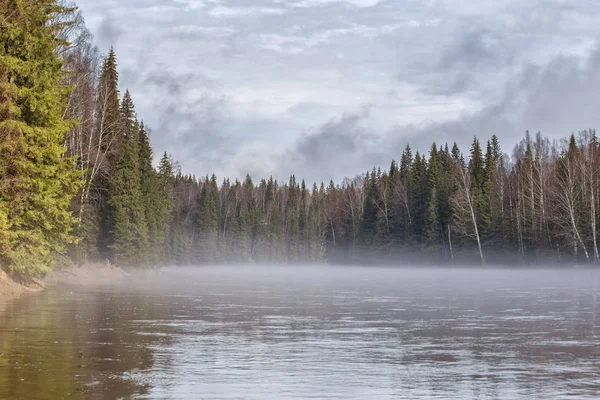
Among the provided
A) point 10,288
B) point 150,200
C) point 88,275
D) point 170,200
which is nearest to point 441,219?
point 170,200

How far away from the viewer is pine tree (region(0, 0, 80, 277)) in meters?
29.3

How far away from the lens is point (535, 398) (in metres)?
11.7

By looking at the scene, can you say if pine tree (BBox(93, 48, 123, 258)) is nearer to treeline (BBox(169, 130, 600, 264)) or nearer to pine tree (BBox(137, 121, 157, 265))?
pine tree (BBox(137, 121, 157, 265))

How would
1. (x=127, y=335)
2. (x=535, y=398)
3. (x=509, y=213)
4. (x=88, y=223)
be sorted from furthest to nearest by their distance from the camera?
1. (x=509, y=213)
2. (x=88, y=223)
3. (x=127, y=335)
4. (x=535, y=398)

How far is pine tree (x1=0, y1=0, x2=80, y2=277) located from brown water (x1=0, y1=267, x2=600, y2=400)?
9.25ft

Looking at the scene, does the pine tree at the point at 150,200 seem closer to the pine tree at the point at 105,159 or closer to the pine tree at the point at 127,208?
the pine tree at the point at 127,208

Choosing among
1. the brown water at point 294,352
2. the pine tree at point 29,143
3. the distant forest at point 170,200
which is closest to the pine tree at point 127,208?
the distant forest at point 170,200

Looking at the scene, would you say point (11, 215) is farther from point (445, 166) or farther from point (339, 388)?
point (445, 166)

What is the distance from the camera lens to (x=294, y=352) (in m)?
16.8

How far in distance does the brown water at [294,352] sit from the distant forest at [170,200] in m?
5.69

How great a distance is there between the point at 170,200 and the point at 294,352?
291 feet

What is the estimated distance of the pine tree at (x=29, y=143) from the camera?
29.3 metres

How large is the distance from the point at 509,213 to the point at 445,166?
26.8 metres

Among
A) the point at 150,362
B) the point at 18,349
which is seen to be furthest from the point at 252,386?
the point at 18,349
